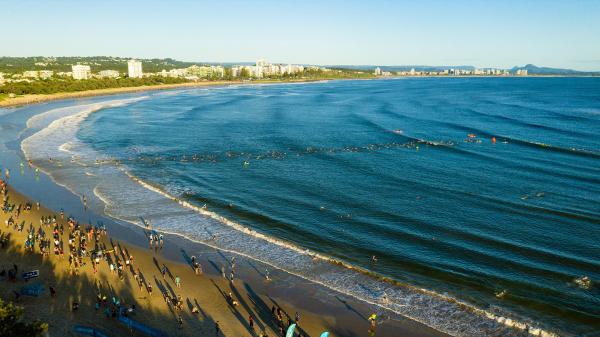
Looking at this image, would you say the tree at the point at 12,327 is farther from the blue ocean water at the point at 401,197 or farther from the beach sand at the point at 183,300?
the blue ocean water at the point at 401,197

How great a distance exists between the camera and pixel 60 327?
72.2 ft

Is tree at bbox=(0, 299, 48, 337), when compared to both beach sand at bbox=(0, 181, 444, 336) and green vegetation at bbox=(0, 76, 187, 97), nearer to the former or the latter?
beach sand at bbox=(0, 181, 444, 336)

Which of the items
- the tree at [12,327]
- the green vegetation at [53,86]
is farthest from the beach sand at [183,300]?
the green vegetation at [53,86]

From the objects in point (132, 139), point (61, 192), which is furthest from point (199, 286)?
point (132, 139)

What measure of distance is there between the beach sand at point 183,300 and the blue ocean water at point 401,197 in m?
2.57

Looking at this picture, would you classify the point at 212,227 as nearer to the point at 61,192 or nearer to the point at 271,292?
the point at 271,292

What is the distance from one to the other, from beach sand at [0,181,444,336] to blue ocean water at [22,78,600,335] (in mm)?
2574

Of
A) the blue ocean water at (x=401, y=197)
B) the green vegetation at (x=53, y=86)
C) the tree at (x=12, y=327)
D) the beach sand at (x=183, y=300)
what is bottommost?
the beach sand at (x=183, y=300)

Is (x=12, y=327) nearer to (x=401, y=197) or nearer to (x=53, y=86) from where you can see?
(x=401, y=197)

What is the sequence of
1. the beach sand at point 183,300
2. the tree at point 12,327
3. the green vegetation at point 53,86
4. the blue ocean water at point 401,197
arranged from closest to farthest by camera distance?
the tree at point 12,327
the beach sand at point 183,300
the blue ocean water at point 401,197
the green vegetation at point 53,86

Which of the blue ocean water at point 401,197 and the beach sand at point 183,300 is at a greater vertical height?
the blue ocean water at point 401,197

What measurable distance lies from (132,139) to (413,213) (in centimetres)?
5128

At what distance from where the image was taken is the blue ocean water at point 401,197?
1102 inches

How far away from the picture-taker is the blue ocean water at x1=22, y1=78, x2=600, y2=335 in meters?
Result: 28.0
